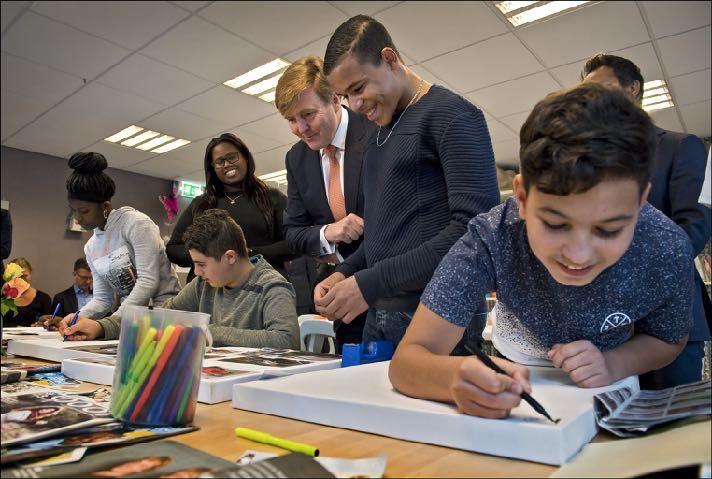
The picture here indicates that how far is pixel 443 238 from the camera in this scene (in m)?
0.79

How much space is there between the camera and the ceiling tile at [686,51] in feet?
7.14

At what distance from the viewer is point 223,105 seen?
3.13ft

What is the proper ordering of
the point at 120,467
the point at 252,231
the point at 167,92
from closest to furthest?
the point at 120,467 → the point at 167,92 → the point at 252,231

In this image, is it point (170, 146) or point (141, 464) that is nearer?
point (141, 464)

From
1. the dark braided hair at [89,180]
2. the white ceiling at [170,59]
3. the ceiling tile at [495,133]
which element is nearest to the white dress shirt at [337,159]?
the white ceiling at [170,59]

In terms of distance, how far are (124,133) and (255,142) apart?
41 cm

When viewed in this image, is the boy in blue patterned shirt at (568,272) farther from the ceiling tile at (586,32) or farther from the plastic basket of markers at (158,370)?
the ceiling tile at (586,32)

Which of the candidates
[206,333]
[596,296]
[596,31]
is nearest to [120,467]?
[206,333]

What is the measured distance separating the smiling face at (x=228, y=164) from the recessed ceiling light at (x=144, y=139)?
177 millimetres

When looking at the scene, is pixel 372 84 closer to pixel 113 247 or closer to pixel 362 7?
pixel 362 7

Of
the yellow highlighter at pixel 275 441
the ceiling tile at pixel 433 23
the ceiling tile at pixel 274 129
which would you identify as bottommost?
the yellow highlighter at pixel 275 441

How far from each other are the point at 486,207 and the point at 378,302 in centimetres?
23

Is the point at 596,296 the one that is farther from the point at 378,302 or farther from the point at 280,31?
the point at 280,31

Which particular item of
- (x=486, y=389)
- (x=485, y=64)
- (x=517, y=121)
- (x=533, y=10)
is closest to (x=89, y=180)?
(x=486, y=389)
